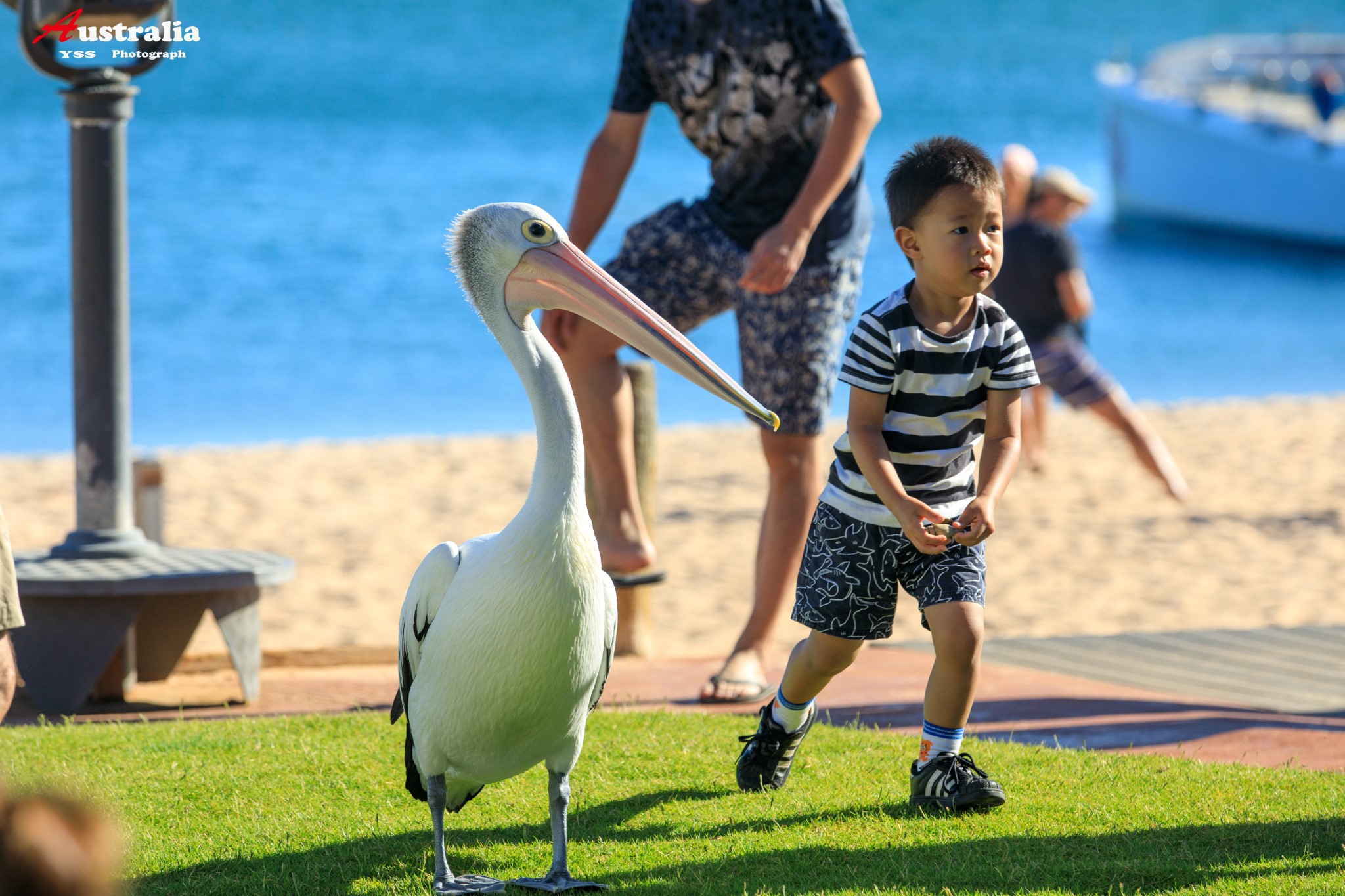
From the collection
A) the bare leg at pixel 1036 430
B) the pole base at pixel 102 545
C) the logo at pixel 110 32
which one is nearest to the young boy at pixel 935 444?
the pole base at pixel 102 545

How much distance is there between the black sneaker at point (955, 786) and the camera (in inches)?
133

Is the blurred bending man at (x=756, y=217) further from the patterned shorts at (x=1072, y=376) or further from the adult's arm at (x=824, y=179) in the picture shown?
the patterned shorts at (x=1072, y=376)

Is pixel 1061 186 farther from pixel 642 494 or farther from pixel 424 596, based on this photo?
pixel 424 596

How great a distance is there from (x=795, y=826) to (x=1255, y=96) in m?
33.4

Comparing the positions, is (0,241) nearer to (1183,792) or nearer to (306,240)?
(306,240)

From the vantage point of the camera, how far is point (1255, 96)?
33.0 metres

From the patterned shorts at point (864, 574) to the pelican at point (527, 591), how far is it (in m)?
0.61

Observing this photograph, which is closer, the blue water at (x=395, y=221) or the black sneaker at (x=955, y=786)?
the black sneaker at (x=955, y=786)

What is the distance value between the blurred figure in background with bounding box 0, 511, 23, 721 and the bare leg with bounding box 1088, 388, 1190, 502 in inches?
265

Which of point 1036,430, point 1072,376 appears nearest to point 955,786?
point 1072,376

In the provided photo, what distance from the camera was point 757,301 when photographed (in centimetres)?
454

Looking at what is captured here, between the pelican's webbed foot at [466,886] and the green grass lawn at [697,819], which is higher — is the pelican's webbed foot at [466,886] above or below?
above

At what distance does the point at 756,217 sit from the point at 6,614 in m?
2.54

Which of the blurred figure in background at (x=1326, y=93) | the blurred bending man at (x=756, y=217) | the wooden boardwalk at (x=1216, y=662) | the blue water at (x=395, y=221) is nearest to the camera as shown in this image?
the blurred bending man at (x=756, y=217)
